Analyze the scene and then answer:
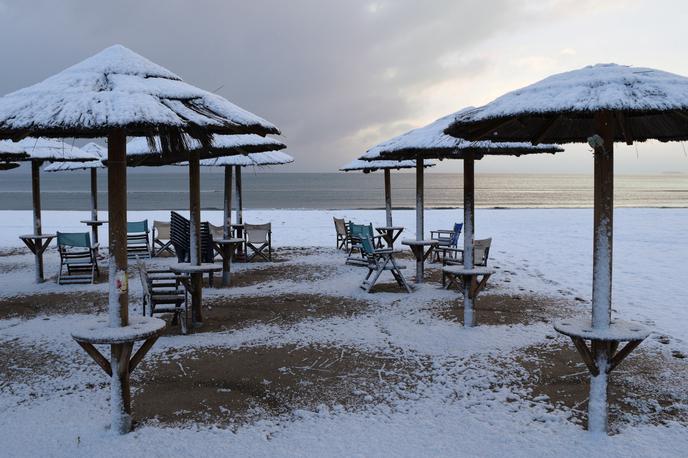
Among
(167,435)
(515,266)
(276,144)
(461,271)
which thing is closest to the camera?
(167,435)

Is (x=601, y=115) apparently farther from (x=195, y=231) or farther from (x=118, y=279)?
(x=195, y=231)

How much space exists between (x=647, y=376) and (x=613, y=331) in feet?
4.95

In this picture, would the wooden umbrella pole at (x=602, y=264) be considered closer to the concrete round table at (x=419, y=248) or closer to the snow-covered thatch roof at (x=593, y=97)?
the snow-covered thatch roof at (x=593, y=97)

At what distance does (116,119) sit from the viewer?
3.57 metres

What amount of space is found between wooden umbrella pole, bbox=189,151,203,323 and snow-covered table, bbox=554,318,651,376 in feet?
14.5

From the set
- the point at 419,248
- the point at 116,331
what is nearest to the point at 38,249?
the point at 419,248

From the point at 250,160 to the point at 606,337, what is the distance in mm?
8557

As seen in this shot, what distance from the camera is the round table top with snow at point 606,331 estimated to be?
12.2 ft

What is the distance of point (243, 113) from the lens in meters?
4.84

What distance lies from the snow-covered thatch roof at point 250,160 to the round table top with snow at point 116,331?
21.1 feet

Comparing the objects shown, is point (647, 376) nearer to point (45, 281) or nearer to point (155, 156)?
point (155, 156)

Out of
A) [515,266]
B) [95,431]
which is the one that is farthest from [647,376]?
[515,266]

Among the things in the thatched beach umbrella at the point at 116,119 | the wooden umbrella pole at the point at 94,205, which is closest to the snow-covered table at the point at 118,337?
the thatched beach umbrella at the point at 116,119

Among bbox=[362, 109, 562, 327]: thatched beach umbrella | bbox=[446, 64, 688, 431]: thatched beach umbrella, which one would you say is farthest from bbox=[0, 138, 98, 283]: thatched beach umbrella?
bbox=[446, 64, 688, 431]: thatched beach umbrella
